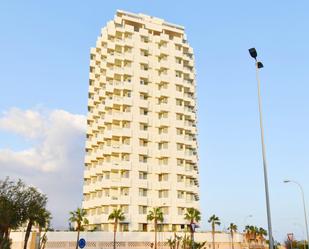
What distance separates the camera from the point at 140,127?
9812 cm

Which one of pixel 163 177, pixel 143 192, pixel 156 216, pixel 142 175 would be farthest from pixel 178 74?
pixel 156 216

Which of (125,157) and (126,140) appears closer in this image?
(125,157)

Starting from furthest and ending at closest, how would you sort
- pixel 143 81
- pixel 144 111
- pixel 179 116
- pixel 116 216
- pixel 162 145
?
pixel 179 116 < pixel 143 81 < pixel 144 111 < pixel 162 145 < pixel 116 216

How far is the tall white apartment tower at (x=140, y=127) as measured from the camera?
3634 inches

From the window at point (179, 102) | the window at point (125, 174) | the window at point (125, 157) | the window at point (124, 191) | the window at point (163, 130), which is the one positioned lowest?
the window at point (124, 191)

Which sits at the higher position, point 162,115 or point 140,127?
point 162,115

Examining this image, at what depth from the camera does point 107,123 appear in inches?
3875

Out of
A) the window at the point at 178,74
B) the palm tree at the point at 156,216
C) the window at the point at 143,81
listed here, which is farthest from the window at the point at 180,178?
the window at the point at 178,74

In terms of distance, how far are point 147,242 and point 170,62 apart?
1757 inches

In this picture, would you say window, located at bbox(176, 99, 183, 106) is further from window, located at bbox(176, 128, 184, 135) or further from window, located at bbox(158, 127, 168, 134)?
window, located at bbox(158, 127, 168, 134)

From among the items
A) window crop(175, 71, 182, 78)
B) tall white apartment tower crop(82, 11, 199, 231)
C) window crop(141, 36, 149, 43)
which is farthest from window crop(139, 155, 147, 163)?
window crop(141, 36, 149, 43)

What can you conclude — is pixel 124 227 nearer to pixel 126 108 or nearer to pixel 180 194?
pixel 180 194

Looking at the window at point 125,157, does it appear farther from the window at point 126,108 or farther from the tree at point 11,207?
the tree at point 11,207

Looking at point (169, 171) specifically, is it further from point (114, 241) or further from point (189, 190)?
point (114, 241)
